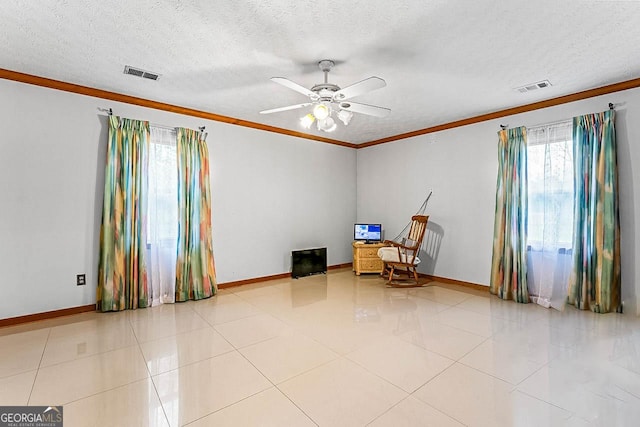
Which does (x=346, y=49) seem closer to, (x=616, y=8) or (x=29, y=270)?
(x=616, y=8)

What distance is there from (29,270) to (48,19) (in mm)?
2565

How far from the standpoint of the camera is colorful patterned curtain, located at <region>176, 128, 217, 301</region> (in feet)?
13.9

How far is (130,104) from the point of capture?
3.97m

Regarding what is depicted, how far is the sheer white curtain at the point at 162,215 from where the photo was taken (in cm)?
406

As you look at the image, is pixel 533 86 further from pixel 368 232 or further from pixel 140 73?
pixel 140 73

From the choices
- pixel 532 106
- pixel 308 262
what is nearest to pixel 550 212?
pixel 532 106

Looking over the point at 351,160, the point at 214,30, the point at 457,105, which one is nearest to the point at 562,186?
the point at 457,105

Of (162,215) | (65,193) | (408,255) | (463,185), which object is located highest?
(463,185)

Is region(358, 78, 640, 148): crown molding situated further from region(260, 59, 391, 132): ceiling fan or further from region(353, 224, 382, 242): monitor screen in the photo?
region(260, 59, 391, 132): ceiling fan

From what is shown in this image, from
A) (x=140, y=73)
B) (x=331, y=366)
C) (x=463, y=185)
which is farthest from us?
(x=463, y=185)

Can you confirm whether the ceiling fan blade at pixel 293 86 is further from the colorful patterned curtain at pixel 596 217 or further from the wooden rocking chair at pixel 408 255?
the colorful patterned curtain at pixel 596 217

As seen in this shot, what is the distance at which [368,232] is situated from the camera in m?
6.07

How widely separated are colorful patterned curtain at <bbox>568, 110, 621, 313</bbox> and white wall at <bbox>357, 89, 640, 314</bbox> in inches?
5.2

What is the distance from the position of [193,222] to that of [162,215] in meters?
0.39
